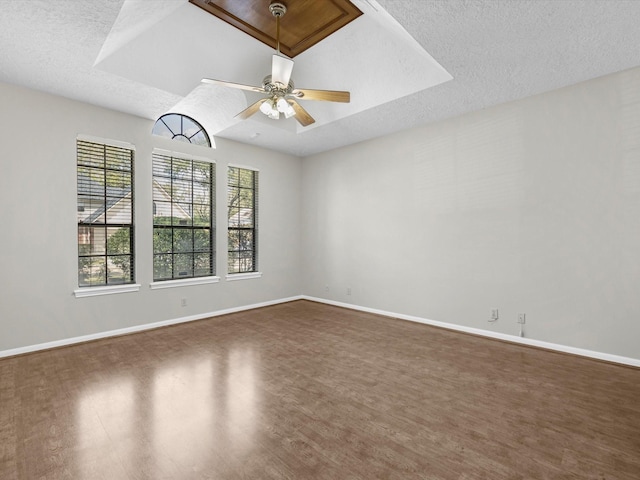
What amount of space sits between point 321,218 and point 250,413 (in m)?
4.36

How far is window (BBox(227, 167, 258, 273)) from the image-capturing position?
5613mm

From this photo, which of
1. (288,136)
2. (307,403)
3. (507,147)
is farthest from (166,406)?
(507,147)

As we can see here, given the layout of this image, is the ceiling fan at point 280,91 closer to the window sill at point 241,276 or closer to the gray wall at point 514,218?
the gray wall at point 514,218

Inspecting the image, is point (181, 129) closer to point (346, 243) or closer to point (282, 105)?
point (282, 105)

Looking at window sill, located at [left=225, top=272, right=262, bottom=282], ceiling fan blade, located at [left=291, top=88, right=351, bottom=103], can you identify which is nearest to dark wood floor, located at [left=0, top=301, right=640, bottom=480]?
window sill, located at [left=225, top=272, right=262, bottom=282]

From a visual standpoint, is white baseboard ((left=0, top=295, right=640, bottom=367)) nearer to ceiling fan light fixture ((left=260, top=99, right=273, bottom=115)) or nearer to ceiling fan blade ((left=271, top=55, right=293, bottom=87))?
ceiling fan light fixture ((left=260, top=99, right=273, bottom=115))

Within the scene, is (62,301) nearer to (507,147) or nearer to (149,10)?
(149,10)

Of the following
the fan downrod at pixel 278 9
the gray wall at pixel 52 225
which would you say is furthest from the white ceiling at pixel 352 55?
the fan downrod at pixel 278 9

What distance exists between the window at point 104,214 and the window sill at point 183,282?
32cm

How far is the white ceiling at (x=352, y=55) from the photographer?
8.13 ft

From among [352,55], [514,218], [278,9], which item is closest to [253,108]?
[278,9]

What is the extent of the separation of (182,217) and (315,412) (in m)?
3.74

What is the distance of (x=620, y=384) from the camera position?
2.80 metres

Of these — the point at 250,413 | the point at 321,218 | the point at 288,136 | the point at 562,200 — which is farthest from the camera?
the point at 321,218
